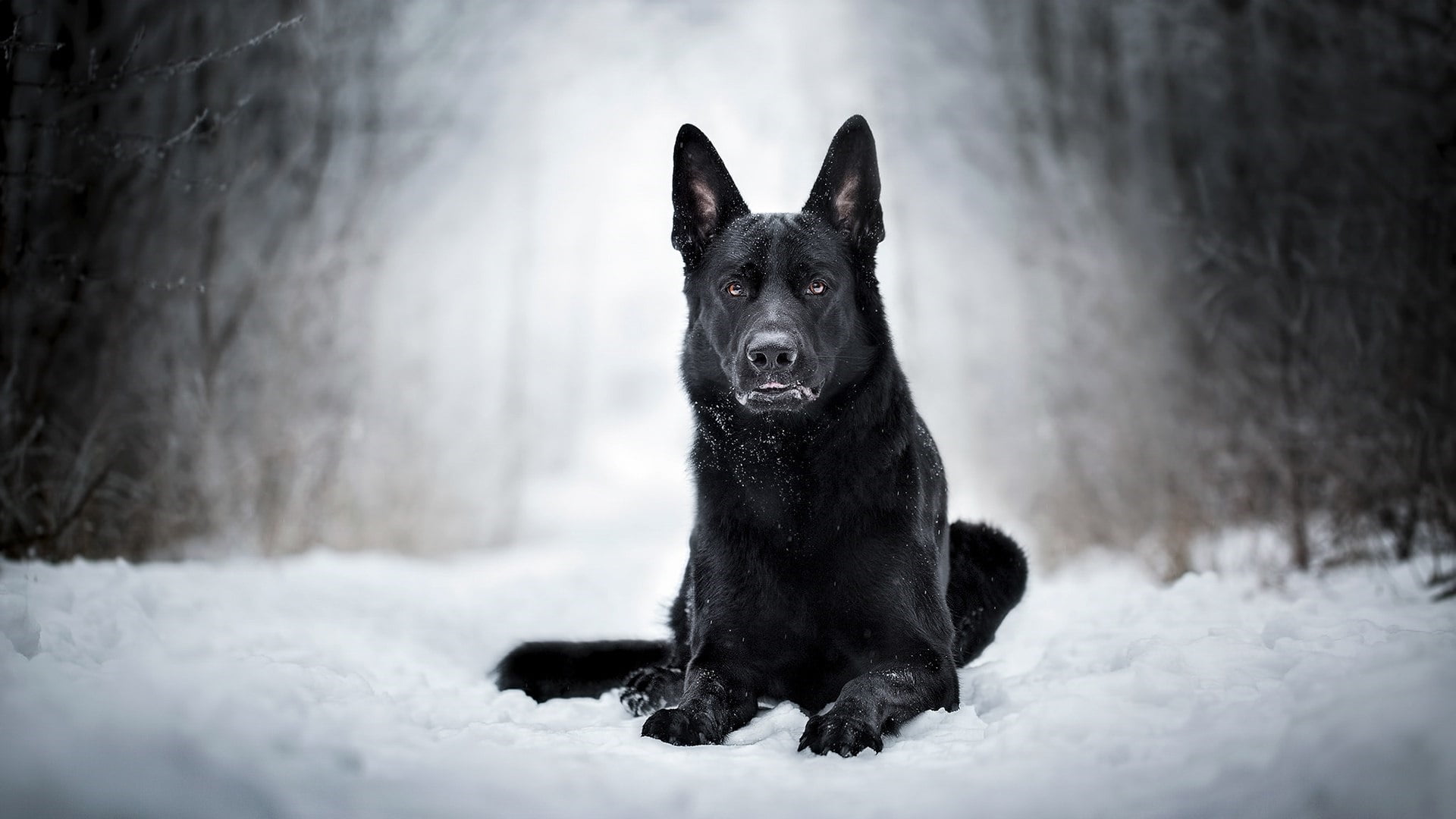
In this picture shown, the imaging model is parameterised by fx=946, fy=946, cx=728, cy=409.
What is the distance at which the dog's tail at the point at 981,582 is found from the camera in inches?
157

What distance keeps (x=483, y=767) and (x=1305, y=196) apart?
6.36 metres

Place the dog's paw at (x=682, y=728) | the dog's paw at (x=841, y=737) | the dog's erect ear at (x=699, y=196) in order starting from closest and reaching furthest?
the dog's paw at (x=841, y=737) → the dog's paw at (x=682, y=728) → the dog's erect ear at (x=699, y=196)

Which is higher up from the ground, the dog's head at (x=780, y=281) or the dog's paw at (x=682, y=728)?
the dog's head at (x=780, y=281)

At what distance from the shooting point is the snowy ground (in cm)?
183

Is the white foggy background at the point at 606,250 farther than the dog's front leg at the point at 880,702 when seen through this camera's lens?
Yes

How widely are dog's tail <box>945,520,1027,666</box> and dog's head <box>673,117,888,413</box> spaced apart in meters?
1.23

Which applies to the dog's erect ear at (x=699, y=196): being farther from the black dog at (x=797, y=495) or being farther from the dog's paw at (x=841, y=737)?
the dog's paw at (x=841, y=737)

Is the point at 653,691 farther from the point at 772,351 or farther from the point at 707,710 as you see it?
the point at 772,351

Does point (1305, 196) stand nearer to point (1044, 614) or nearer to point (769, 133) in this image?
point (1044, 614)

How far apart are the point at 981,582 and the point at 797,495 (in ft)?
4.49

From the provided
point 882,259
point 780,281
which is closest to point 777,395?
point 780,281

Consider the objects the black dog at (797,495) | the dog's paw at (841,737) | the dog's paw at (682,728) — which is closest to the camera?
the dog's paw at (841,737)

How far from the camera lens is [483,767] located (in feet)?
7.13

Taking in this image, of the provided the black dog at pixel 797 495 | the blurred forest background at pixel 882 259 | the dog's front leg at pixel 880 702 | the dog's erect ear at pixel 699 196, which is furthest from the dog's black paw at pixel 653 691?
the dog's erect ear at pixel 699 196
